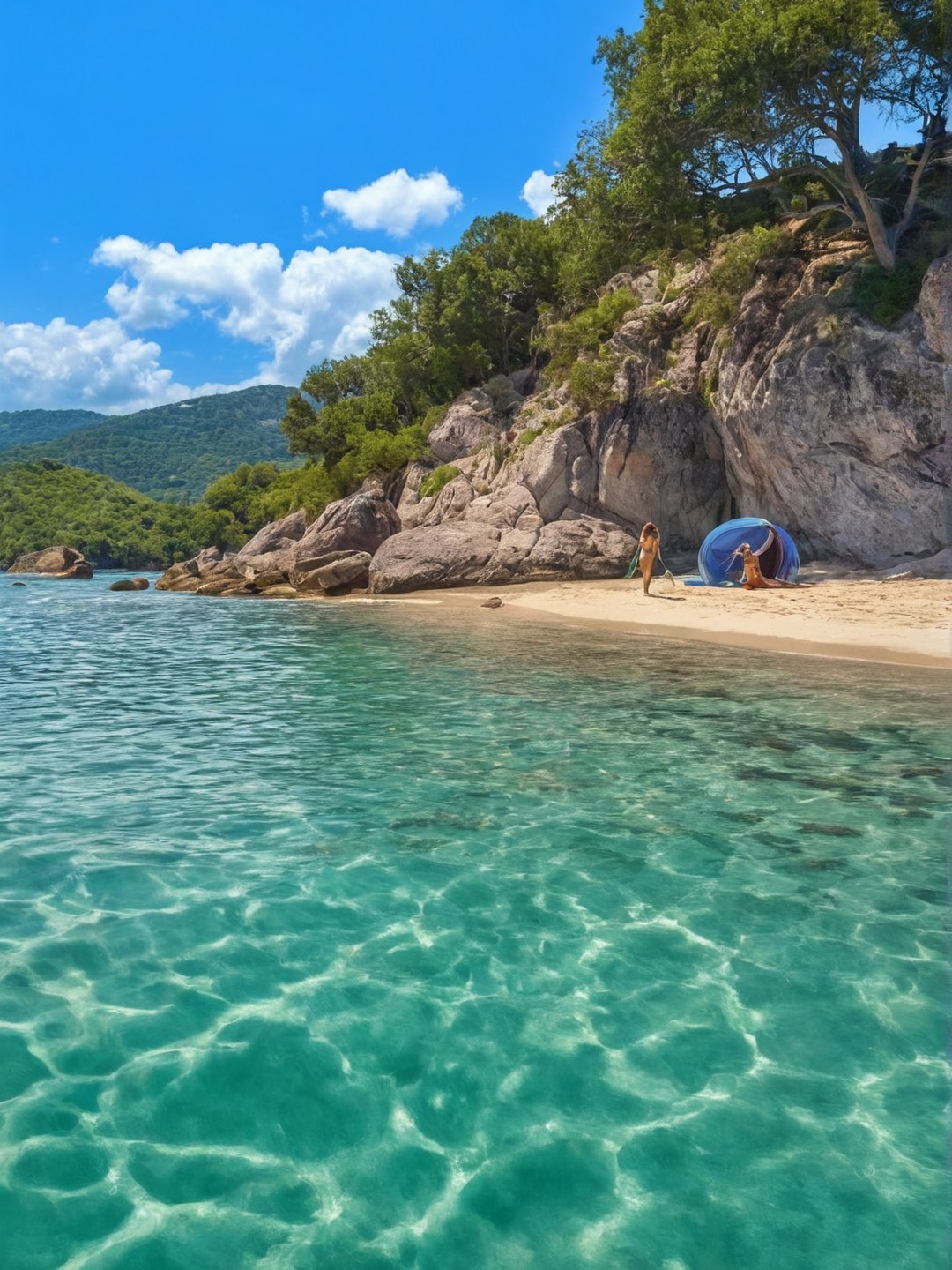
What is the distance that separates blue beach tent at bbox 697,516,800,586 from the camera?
88.3 ft

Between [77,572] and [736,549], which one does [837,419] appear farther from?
[77,572]

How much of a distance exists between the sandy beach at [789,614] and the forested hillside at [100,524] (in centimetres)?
8487

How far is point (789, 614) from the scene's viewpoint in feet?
69.4

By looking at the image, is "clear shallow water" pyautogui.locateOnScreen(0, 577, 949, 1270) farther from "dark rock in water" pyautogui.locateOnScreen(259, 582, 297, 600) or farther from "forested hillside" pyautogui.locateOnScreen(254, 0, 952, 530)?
"dark rock in water" pyautogui.locateOnScreen(259, 582, 297, 600)

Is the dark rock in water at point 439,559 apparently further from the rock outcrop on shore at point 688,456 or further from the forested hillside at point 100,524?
the forested hillside at point 100,524

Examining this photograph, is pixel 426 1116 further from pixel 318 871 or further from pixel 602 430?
pixel 602 430

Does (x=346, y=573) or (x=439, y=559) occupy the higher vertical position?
(x=439, y=559)

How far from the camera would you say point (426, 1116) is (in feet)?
14.9

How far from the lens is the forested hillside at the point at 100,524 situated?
113625mm

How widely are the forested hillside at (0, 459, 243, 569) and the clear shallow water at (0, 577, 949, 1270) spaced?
331ft

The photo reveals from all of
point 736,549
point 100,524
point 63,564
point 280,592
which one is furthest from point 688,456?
point 100,524

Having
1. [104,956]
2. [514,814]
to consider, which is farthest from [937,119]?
[104,956]

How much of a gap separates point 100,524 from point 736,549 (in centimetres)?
11602

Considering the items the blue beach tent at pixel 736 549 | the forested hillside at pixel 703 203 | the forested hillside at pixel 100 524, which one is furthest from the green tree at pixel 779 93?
the forested hillside at pixel 100 524
